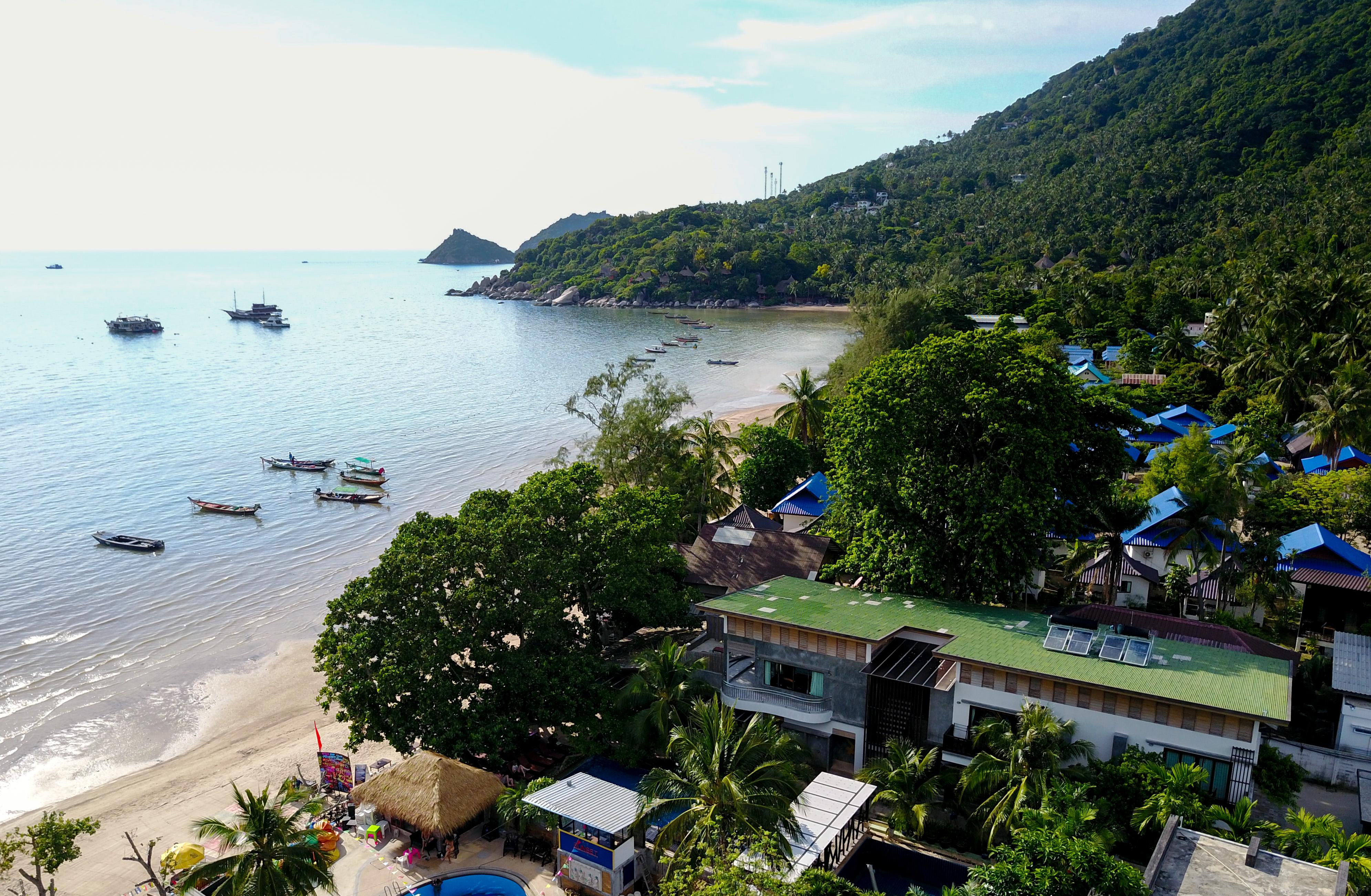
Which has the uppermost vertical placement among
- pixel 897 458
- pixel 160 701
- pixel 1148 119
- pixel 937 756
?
pixel 1148 119

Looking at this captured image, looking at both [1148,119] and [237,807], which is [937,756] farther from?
[1148,119]

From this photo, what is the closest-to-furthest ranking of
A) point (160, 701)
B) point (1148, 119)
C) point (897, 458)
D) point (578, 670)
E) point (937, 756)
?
1. point (937, 756)
2. point (578, 670)
3. point (897, 458)
4. point (160, 701)
5. point (1148, 119)

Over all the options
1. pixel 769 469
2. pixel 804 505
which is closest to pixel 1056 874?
pixel 804 505

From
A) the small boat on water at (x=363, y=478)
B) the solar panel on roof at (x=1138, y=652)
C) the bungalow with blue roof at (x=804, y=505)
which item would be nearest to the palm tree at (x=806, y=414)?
the bungalow with blue roof at (x=804, y=505)

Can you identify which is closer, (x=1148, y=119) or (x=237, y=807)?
(x=237, y=807)

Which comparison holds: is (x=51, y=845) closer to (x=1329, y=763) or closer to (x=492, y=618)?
(x=492, y=618)

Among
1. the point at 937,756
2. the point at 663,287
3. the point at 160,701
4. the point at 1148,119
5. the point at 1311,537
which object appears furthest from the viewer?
the point at 663,287

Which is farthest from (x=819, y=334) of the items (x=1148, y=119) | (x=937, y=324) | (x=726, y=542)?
(x=726, y=542)
